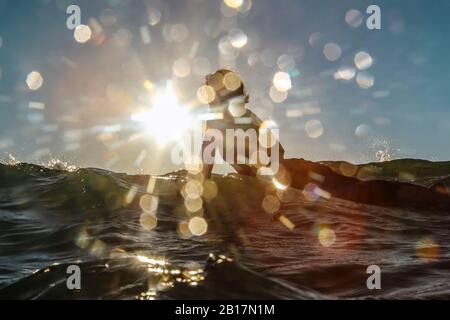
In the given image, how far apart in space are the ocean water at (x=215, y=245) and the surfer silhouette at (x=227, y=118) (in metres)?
1.49

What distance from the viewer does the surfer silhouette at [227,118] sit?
11523 millimetres

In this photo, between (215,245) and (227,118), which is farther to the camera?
(227,118)

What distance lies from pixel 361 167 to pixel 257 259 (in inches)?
1443

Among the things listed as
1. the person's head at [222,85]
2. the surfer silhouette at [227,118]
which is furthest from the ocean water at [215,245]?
the person's head at [222,85]

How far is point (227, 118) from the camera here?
11797 mm

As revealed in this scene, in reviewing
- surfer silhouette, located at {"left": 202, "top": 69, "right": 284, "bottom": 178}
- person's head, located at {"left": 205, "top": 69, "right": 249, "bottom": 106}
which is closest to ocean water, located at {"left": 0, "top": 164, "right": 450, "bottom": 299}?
surfer silhouette, located at {"left": 202, "top": 69, "right": 284, "bottom": 178}

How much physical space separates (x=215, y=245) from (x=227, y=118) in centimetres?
595

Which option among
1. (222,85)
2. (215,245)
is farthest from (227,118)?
(215,245)

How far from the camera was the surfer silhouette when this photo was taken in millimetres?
11523

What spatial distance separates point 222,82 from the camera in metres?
11.9

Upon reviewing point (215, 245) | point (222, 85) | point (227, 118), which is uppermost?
point (222, 85)

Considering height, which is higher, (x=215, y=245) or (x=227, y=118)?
(x=227, y=118)

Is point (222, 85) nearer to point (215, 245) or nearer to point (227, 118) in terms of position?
point (227, 118)

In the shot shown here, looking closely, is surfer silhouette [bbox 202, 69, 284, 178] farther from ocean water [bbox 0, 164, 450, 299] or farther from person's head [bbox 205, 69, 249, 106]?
ocean water [bbox 0, 164, 450, 299]
